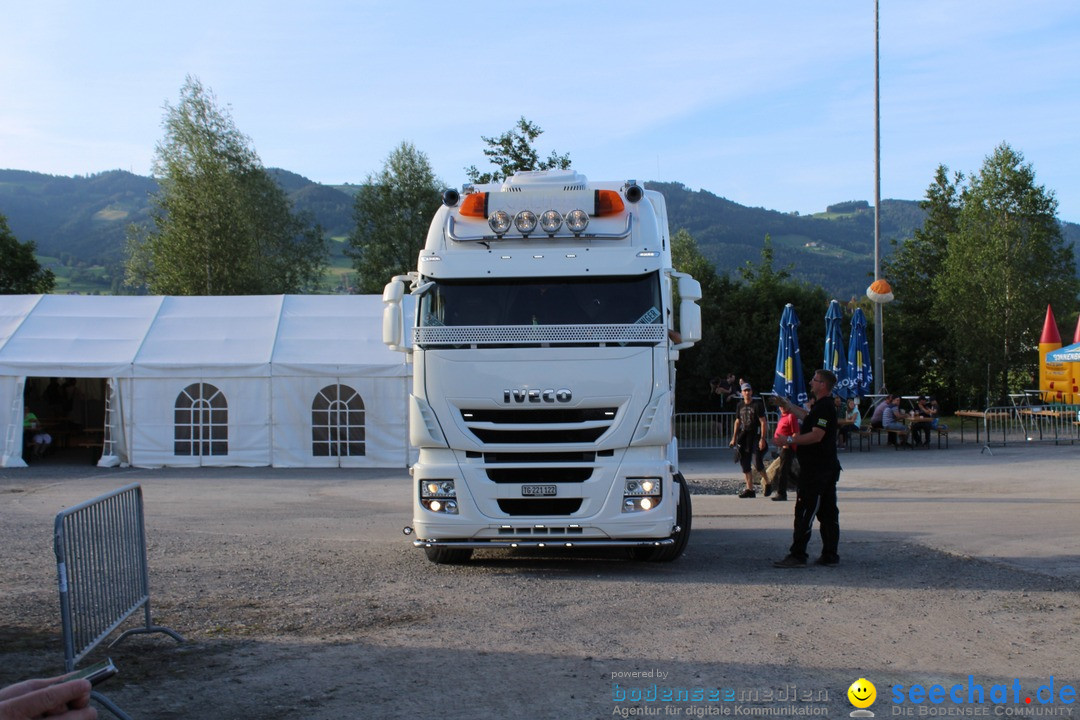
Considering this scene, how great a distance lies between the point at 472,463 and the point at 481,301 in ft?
5.05

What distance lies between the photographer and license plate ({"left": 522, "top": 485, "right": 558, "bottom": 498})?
920 cm

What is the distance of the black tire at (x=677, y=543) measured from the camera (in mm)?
10023

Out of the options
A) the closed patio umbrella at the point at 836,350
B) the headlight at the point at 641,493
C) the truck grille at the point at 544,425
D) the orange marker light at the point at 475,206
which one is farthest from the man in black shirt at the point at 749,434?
the closed patio umbrella at the point at 836,350

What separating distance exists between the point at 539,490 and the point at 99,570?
3.93 m

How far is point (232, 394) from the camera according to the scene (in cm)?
2134

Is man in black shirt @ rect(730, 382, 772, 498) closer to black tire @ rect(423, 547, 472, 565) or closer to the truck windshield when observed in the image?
the truck windshield

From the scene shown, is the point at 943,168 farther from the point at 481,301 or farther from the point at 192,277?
the point at 481,301

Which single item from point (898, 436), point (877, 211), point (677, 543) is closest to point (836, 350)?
point (898, 436)

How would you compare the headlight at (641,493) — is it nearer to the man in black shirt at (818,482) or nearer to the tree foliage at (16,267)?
the man in black shirt at (818,482)

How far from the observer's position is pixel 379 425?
21.5m

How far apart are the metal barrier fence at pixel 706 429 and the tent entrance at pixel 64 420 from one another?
13.9 m

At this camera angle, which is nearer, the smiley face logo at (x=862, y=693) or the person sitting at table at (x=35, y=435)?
the smiley face logo at (x=862, y=693)

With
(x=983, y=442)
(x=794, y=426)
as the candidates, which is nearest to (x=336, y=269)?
(x=983, y=442)

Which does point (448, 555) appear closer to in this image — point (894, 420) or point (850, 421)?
point (850, 421)
